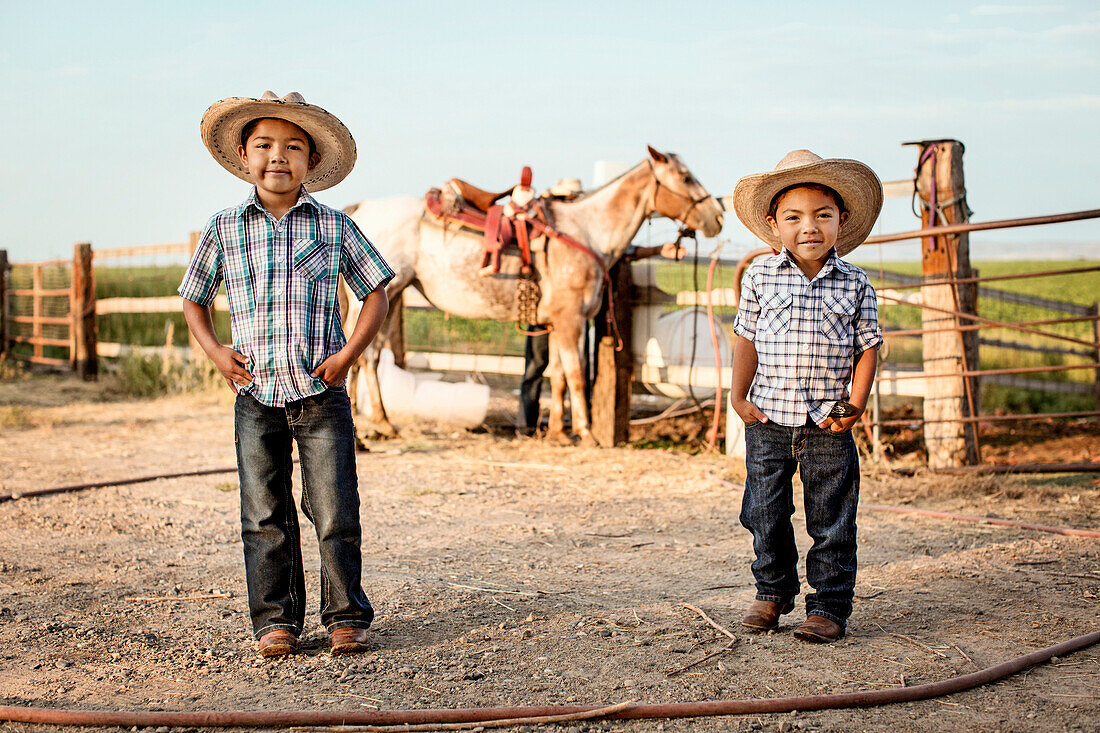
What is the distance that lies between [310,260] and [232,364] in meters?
0.39

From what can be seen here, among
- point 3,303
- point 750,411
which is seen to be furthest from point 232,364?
point 3,303

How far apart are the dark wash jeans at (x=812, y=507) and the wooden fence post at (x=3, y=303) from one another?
15308mm

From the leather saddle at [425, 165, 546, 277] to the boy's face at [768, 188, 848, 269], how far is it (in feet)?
15.7

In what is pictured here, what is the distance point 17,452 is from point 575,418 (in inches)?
169

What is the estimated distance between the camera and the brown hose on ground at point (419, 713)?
7.61 feet

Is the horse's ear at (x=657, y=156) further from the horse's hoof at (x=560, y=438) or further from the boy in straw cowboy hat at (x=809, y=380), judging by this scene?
the boy in straw cowboy hat at (x=809, y=380)

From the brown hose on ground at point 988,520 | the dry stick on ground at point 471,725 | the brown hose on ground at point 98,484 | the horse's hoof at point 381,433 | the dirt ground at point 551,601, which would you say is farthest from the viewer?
the horse's hoof at point 381,433

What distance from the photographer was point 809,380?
2986 mm

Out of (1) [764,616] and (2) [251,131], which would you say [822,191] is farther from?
(2) [251,131]

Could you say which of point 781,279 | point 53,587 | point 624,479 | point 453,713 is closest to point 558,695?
point 453,713

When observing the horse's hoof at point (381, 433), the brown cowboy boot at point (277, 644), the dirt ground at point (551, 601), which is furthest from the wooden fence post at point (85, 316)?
the brown cowboy boot at point (277, 644)

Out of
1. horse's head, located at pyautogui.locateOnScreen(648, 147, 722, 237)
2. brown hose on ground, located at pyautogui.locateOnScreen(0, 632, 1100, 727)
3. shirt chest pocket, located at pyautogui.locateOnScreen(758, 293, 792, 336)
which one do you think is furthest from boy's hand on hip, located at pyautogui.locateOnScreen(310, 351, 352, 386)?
horse's head, located at pyautogui.locateOnScreen(648, 147, 722, 237)

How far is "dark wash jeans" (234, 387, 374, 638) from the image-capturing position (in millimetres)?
2910

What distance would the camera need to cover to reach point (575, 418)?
8016mm
